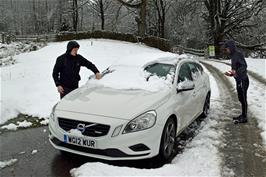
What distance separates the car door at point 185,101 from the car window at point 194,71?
0.19 meters

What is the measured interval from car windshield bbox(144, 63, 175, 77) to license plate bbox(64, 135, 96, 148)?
218 cm

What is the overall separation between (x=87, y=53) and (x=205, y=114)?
14.7m

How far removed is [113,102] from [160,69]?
64.9 inches

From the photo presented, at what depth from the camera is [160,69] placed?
22.2 ft

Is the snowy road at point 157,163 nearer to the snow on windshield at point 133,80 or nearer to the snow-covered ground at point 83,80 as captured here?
the snow-covered ground at point 83,80

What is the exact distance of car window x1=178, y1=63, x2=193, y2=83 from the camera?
22.1 feet

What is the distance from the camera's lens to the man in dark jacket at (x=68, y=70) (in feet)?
22.3

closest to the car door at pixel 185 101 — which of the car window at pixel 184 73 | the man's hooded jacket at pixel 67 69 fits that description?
the car window at pixel 184 73

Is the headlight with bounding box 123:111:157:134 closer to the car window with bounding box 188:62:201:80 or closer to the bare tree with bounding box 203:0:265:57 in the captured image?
the car window with bounding box 188:62:201:80

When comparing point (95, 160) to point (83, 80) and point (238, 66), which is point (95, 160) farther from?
point (83, 80)

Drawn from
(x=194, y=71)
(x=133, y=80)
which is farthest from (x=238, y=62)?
→ (x=133, y=80)

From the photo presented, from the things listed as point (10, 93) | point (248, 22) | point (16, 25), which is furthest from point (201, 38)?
point (16, 25)

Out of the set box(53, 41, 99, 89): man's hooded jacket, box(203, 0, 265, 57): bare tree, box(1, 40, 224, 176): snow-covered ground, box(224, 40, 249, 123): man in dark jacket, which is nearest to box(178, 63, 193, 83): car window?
box(1, 40, 224, 176): snow-covered ground

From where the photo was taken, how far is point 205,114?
8.37m
